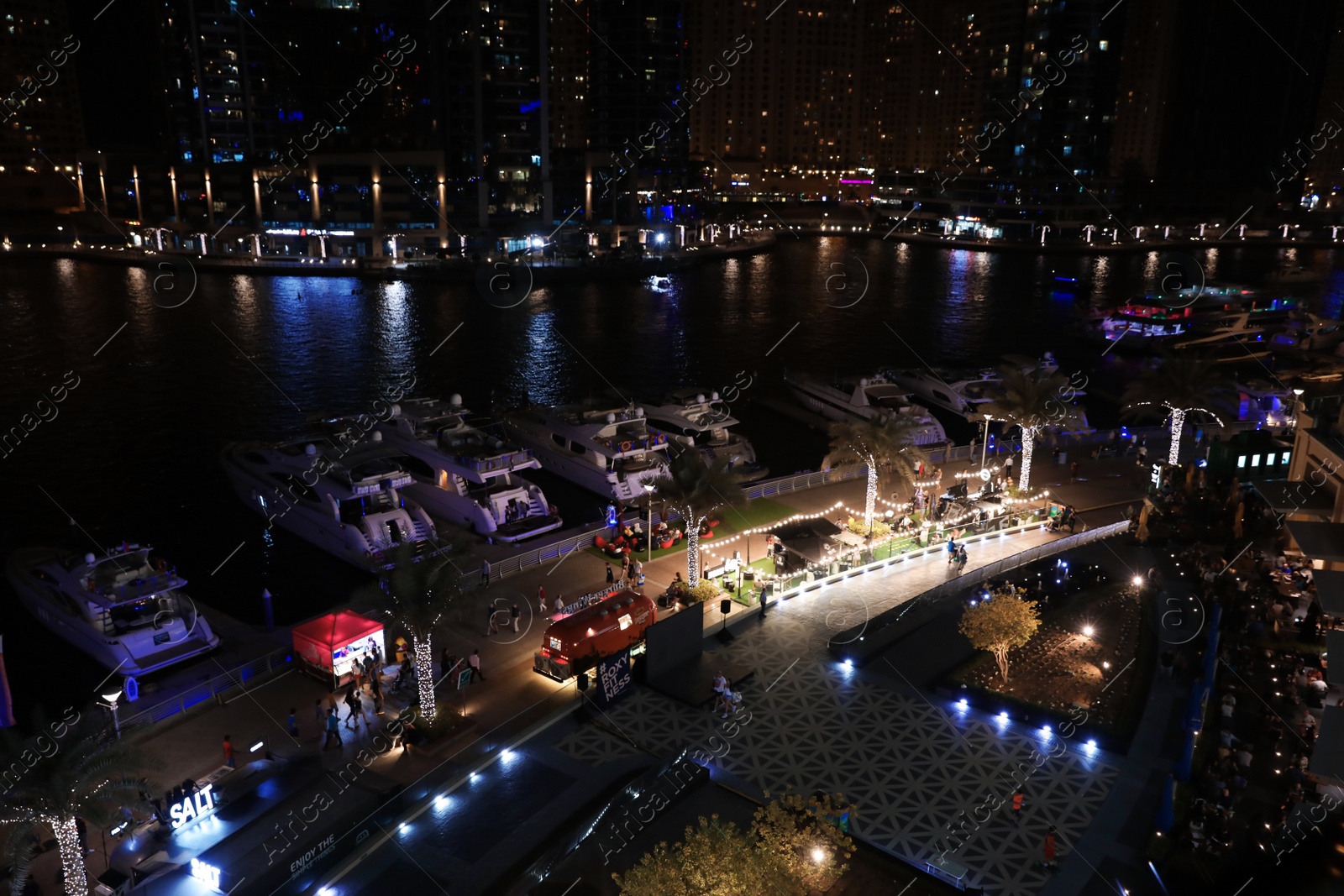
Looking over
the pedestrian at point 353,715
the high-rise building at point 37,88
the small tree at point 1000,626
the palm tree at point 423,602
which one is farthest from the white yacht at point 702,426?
the high-rise building at point 37,88

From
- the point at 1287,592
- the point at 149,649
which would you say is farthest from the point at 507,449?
the point at 1287,592

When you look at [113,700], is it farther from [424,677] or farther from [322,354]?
[322,354]

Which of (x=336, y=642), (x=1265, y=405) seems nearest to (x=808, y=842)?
(x=336, y=642)

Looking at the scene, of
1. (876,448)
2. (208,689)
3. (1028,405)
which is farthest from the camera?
(1028,405)

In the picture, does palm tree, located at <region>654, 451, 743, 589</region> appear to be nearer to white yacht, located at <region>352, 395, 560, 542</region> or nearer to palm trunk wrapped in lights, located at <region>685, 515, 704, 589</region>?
palm trunk wrapped in lights, located at <region>685, 515, 704, 589</region>

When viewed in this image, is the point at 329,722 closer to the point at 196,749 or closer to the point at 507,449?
the point at 196,749

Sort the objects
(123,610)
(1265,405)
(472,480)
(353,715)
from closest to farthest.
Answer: (353,715) < (123,610) < (472,480) < (1265,405)

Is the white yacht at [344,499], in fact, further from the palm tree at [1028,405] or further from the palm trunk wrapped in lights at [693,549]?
the palm tree at [1028,405]
